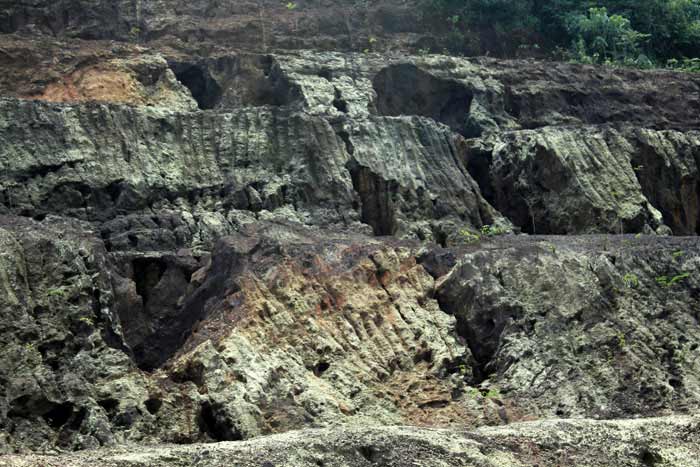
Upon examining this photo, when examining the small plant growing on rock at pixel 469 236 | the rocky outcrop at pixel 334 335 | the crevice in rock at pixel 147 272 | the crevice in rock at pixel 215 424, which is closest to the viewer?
the crevice in rock at pixel 215 424

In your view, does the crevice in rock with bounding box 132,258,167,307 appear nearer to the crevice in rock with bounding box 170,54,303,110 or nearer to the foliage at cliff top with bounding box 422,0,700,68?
the crevice in rock with bounding box 170,54,303,110

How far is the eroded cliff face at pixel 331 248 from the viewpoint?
74.7ft

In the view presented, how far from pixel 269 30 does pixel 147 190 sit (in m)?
10.7

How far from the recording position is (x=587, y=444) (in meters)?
22.3

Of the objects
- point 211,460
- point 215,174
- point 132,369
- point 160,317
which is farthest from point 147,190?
point 211,460

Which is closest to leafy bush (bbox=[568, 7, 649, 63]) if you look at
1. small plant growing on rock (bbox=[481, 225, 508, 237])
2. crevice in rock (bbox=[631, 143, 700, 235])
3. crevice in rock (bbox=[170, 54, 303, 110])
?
crevice in rock (bbox=[631, 143, 700, 235])

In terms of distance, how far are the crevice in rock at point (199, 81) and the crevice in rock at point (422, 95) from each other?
4.44 m

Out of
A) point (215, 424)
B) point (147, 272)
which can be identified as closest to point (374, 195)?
point (147, 272)

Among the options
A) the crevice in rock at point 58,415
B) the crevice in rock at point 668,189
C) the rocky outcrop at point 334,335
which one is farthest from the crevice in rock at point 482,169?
the crevice in rock at point 58,415

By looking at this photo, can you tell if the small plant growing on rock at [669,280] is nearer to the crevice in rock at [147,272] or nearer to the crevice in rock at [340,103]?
the crevice in rock at [340,103]

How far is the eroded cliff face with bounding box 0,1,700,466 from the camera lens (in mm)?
22781

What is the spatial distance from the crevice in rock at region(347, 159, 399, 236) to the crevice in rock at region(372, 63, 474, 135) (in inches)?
201

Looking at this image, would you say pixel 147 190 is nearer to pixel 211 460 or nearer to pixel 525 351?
pixel 525 351

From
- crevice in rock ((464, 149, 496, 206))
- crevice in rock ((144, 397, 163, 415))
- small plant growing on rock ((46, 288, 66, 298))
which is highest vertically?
crevice in rock ((464, 149, 496, 206))
